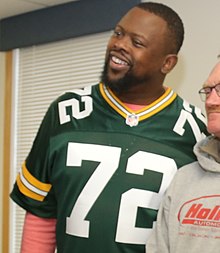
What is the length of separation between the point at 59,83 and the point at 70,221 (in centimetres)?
206

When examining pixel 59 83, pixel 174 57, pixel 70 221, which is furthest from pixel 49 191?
pixel 59 83

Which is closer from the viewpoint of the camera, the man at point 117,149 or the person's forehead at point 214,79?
the person's forehead at point 214,79

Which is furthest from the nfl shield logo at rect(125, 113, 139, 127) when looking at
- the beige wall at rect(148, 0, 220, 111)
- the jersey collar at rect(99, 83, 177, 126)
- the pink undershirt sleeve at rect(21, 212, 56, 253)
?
the beige wall at rect(148, 0, 220, 111)

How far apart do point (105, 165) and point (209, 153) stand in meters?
0.30

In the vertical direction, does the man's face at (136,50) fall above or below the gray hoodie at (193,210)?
above

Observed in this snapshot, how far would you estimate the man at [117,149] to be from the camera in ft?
5.30

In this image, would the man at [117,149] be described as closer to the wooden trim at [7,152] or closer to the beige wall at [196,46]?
the beige wall at [196,46]

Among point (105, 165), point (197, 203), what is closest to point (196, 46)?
point (105, 165)

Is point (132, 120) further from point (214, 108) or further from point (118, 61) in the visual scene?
point (214, 108)

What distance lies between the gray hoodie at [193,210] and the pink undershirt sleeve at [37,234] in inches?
14.8

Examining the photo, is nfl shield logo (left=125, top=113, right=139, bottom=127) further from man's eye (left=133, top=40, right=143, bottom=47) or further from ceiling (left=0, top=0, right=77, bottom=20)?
ceiling (left=0, top=0, right=77, bottom=20)

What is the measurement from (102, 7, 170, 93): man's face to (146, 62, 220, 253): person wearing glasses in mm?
190

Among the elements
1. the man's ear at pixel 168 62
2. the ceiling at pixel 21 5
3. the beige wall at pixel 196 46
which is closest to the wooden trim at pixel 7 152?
the ceiling at pixel 21 5

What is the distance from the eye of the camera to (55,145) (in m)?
1.68
